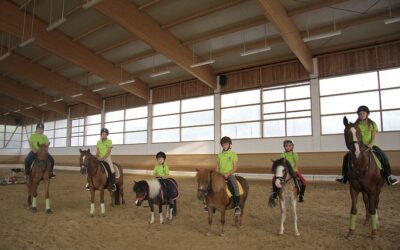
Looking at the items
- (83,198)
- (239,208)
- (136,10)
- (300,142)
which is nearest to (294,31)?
(300,142)

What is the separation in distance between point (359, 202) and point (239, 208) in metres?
4.88

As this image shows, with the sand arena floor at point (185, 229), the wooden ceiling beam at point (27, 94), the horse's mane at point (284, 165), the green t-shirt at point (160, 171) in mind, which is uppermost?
the wooden ceiling beam at point (27, 94)

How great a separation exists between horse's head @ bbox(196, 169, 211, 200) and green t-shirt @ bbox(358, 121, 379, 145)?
2701 millimetres

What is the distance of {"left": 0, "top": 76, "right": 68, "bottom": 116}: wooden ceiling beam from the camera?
22.0m

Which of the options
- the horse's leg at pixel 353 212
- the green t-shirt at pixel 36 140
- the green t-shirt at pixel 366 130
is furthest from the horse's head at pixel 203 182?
the green t-shirt at pixel 36 140

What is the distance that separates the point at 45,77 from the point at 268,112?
1538 cm

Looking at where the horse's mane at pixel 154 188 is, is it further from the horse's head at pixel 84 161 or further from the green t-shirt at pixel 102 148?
Result: the green t-shirt at pixel 102 148

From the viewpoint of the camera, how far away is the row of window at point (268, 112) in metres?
11.7

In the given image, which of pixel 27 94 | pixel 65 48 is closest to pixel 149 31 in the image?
pixel 65 48

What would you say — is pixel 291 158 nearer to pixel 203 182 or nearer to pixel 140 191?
pixel 203 182

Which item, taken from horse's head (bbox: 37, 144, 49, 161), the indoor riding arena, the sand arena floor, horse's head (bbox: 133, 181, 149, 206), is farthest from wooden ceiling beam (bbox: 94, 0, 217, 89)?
→ horse's head (bbox: 133, 181, 149, 206)

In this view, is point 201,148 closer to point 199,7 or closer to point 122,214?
point 199,7

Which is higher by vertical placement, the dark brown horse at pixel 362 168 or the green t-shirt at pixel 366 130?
the green t-shirt at pixel 366 130

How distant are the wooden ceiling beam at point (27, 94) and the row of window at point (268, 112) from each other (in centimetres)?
628
